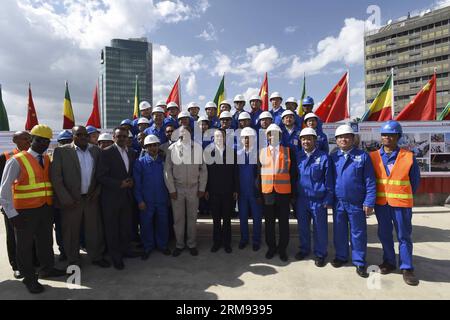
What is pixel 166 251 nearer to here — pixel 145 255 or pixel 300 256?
pixel 145 255

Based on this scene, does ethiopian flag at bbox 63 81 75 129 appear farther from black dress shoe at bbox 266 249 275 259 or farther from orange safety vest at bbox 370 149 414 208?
orange safety vest at bbox 370 149 414 208

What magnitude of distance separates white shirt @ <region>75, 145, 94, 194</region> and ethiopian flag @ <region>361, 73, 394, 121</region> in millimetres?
8078

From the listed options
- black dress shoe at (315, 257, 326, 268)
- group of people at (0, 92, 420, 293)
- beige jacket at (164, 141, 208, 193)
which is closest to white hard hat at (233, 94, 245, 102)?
group of people at (0, 92, 420, 293)

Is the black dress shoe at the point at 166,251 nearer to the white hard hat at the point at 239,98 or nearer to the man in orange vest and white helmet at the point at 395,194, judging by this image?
the man in orange vest and white helmet at the point at 395,194

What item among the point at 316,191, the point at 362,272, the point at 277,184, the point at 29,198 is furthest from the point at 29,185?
the point at 362,272

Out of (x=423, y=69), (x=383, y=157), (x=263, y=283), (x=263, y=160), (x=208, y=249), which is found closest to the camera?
(x=263, y=283)

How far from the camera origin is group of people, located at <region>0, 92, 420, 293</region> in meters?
3.44

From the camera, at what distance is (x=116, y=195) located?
400cm

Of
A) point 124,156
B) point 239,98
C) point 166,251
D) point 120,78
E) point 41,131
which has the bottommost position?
point 166,251

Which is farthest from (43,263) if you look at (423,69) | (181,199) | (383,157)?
(423,69)

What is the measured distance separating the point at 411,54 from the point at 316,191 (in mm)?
86954

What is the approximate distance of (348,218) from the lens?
384 cm
